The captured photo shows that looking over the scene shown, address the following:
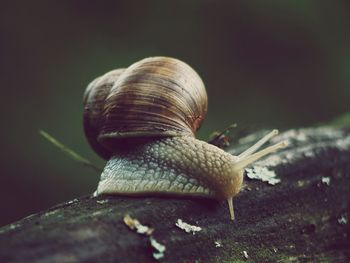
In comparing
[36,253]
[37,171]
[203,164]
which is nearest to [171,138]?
[203,164]

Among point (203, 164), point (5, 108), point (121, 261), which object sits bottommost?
point (5, 108)

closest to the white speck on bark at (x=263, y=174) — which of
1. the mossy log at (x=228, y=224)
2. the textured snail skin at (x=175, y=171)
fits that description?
the mossy log at (x=228, y=224)

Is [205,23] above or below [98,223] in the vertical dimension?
above

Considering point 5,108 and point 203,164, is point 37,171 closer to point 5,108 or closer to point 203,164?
point 5,108

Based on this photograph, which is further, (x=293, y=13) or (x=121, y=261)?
(x=293, y=13)

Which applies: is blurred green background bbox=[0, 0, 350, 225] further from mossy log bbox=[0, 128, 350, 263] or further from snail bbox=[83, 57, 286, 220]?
snail bbox=[83, 57, 286, 220]

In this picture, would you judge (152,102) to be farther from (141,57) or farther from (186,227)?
(141,57)
